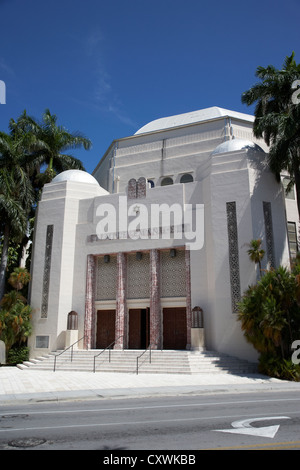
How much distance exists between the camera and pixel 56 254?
84.1 feet

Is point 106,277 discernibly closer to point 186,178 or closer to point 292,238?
point 186,178

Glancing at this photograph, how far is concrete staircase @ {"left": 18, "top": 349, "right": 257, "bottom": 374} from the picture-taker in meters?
19.0

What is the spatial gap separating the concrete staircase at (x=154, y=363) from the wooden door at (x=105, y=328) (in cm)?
219

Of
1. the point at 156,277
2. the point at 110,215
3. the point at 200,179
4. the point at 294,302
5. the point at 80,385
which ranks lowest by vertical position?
the point at 80,385

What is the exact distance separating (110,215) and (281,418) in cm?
1954

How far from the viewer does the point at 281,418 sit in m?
7.92

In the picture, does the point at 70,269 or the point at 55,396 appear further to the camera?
the point at 70,269

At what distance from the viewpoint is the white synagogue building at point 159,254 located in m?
21.9

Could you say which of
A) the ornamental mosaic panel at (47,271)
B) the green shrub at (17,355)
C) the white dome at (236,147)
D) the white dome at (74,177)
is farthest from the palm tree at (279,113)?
the green shrub at (17,355)

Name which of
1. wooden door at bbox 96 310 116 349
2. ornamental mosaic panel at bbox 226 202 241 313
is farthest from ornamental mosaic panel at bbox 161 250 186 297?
wooden door at bbox 96 310 116 349

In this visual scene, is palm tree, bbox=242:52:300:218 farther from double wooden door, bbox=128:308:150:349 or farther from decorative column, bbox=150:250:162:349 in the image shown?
double wooden door, bbox=128:308:150:349

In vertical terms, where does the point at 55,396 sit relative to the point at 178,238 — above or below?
below
